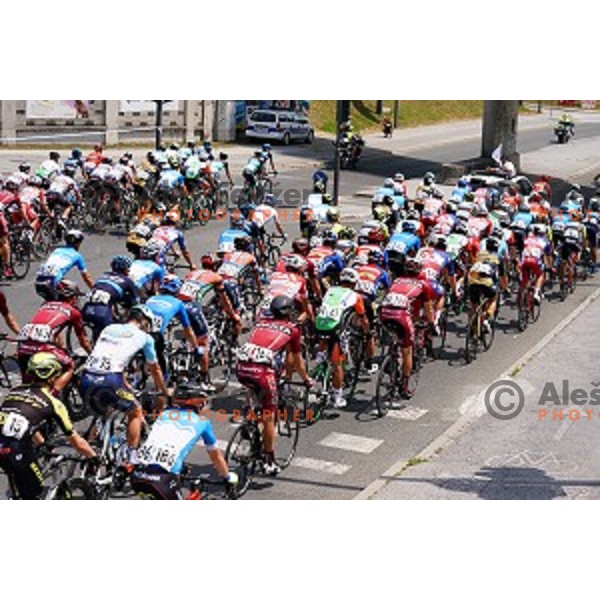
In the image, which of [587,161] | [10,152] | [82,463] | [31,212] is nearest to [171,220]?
[31,212]

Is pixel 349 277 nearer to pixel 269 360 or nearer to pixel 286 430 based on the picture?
pixel 286 430

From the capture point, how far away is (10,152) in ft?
127

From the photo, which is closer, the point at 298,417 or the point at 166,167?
the point at 298,417

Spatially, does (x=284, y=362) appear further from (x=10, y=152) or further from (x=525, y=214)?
(x=10, y=152)

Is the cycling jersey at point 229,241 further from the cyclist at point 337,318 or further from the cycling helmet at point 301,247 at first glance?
the cyclist at point 337,318

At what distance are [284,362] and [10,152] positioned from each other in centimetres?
2839

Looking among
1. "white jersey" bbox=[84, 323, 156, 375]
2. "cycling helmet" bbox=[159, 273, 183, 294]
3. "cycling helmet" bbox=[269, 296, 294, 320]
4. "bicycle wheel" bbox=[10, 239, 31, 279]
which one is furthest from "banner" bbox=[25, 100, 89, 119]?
"white jersey" bbox=[84, 323, 156, 375]

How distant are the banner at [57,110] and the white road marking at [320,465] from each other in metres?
29.4

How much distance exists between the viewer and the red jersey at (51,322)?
1221 centimetres

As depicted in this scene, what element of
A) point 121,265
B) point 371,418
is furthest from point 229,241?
point 371,418

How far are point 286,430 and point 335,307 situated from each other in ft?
5.93

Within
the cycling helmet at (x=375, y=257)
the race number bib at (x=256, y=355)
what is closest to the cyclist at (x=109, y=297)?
the race number bib at (x=256, y=355)

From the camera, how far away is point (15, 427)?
9.25m
